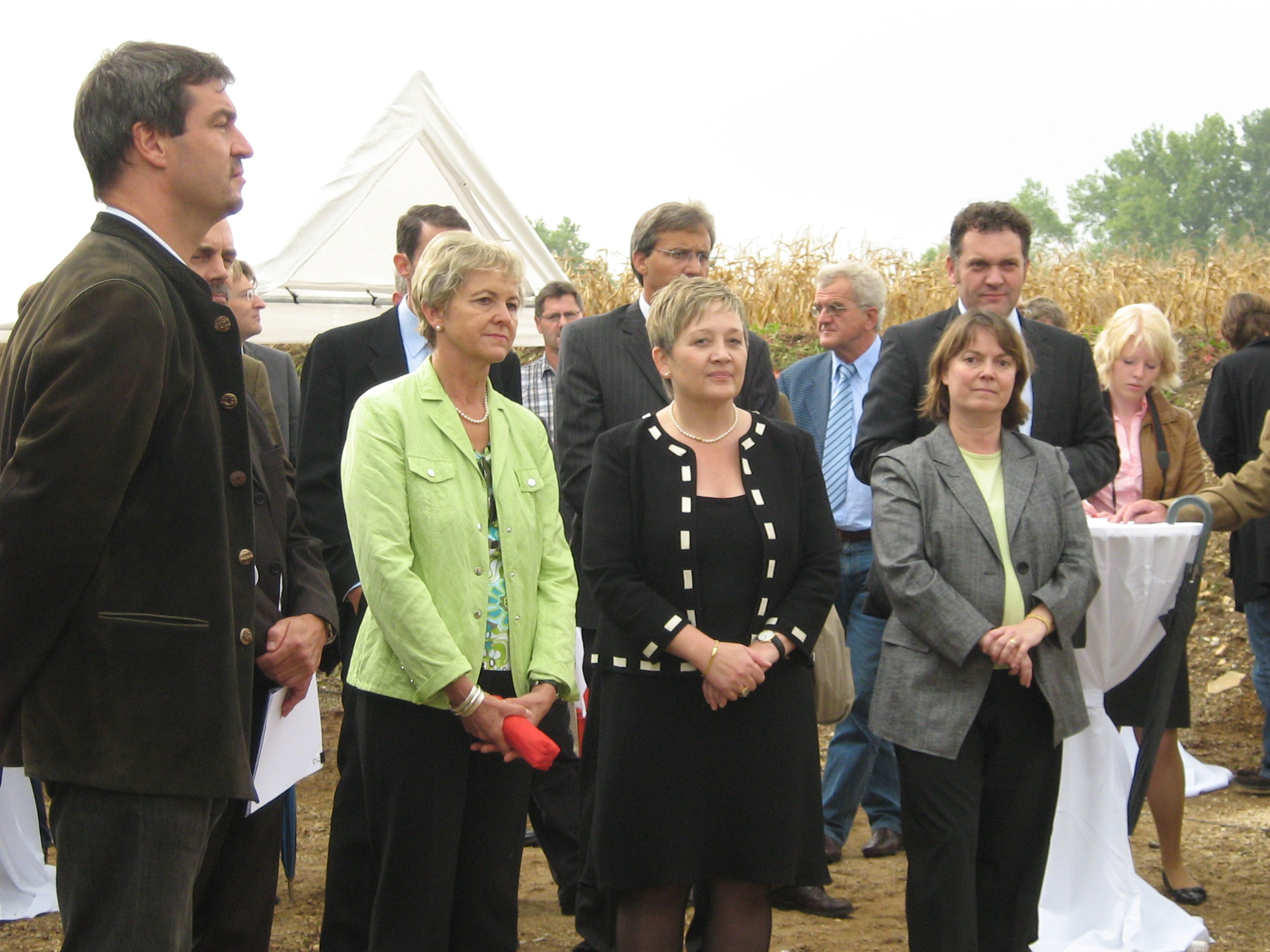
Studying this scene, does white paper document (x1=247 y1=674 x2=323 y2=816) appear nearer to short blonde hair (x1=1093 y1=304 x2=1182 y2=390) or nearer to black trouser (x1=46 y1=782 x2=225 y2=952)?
black trouser (x1=46 y1=782 x2=225 y2=952)

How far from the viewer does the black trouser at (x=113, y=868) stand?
216 cm

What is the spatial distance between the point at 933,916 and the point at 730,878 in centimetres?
68

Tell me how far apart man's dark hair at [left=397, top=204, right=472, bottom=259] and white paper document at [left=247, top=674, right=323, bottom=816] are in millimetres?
1965

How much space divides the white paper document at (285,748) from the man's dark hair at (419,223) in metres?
1.97

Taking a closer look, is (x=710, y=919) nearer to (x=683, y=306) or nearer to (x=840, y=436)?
(x=683, y=306)

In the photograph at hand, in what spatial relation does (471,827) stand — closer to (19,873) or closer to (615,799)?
(615,799)

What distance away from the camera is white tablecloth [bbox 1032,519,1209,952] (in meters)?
4.05

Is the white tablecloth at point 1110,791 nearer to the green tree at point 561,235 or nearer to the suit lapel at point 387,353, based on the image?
the suit lapel at point 387,353

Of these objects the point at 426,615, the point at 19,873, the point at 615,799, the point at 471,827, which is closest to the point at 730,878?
the point at 615,799

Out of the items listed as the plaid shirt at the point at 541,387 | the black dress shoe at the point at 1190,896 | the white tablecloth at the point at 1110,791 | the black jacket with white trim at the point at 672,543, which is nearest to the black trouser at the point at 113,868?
the black jacket with white trim at the point at 672,543

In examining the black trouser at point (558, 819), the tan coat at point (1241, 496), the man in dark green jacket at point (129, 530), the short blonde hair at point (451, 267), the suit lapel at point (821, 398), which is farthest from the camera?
the suit lapel at point (821, 398)

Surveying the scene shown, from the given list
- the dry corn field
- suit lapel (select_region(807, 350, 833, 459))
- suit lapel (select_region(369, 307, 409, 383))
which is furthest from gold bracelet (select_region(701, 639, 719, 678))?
the dry corn field

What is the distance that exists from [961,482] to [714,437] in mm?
775

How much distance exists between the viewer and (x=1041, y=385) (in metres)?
4.26
